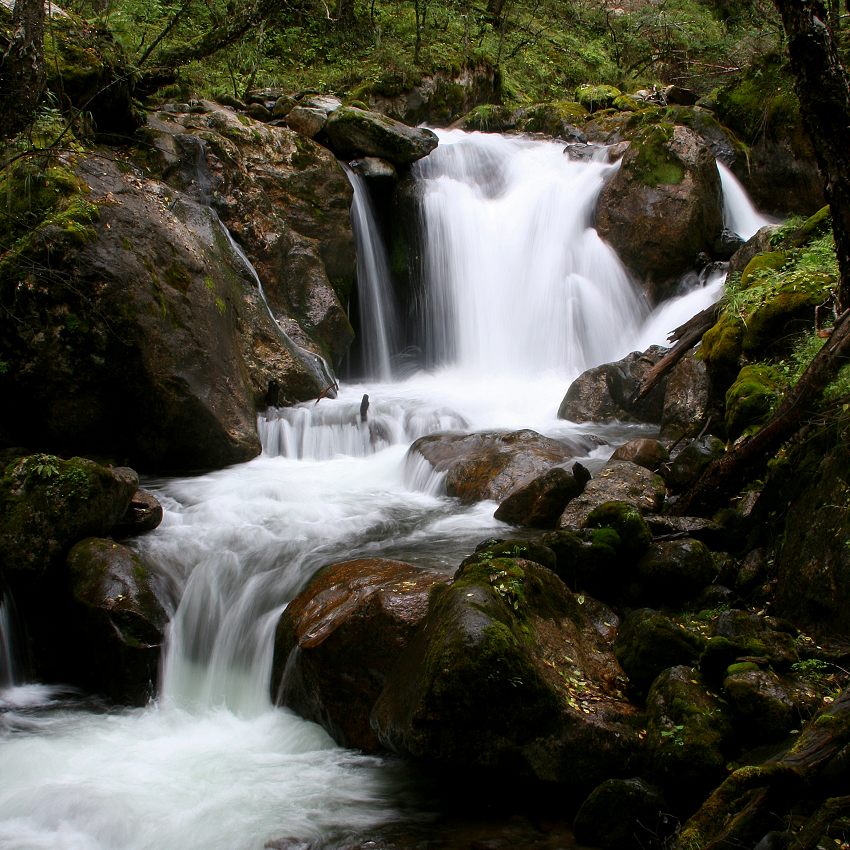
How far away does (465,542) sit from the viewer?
6.57 m

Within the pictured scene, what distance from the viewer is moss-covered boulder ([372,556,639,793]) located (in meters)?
3.76

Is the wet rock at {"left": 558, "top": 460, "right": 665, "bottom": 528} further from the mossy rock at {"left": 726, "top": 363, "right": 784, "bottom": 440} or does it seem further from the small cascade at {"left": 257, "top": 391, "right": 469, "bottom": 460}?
the small cascade at {"left": 257, "top": 391, "right": 469, "bottom": 460}

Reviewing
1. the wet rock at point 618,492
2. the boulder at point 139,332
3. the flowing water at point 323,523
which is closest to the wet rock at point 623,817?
the flowing water at point 323,523

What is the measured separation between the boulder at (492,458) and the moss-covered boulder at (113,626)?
3.32m

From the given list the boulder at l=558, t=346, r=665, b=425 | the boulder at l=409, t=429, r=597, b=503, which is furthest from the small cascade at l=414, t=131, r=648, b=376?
the boulder at l=409, t=429, r=597, b=503

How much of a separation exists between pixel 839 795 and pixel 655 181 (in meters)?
12.4

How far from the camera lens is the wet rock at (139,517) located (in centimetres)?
668

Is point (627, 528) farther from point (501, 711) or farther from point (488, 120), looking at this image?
point (488, 120)

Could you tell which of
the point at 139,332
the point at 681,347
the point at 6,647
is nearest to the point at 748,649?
the point at 6,647

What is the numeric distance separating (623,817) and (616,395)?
730cm

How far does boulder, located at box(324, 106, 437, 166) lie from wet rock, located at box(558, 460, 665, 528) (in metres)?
8.49

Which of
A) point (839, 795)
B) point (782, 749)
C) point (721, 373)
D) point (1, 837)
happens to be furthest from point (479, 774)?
point (721, 373)

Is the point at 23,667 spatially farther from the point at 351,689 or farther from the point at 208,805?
the point at 351,689

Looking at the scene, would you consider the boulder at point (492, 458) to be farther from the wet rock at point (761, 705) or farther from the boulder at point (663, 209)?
the boulder at point (663, 209)
